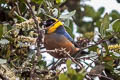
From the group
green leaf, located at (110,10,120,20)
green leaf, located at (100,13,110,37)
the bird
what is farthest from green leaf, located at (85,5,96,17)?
green leaf, located at (100,13,110,37)

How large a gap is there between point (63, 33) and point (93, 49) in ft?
1.88

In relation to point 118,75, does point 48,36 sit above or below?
above

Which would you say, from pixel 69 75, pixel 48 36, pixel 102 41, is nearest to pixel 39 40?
pixel 69 75

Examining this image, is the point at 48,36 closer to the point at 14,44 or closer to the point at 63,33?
the point at 63,33

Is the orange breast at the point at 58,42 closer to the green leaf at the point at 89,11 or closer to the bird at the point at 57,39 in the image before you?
the bird at the point at 57,39

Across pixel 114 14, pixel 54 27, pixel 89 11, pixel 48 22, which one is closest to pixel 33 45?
pixel 48 22

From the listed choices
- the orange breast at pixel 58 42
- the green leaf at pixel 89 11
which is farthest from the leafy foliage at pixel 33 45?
the green leaf at pixel 89 11

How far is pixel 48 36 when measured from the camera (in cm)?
238

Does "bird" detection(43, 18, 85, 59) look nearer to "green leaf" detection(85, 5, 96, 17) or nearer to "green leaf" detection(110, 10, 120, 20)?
"green leaf" detection(110, 10, 120, 20)

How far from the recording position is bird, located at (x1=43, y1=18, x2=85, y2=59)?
2.24m

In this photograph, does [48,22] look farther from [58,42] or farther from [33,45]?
[33,45]

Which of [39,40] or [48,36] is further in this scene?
[48,36]

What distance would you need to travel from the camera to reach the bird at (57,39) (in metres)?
2.24

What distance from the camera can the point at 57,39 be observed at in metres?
2.38
